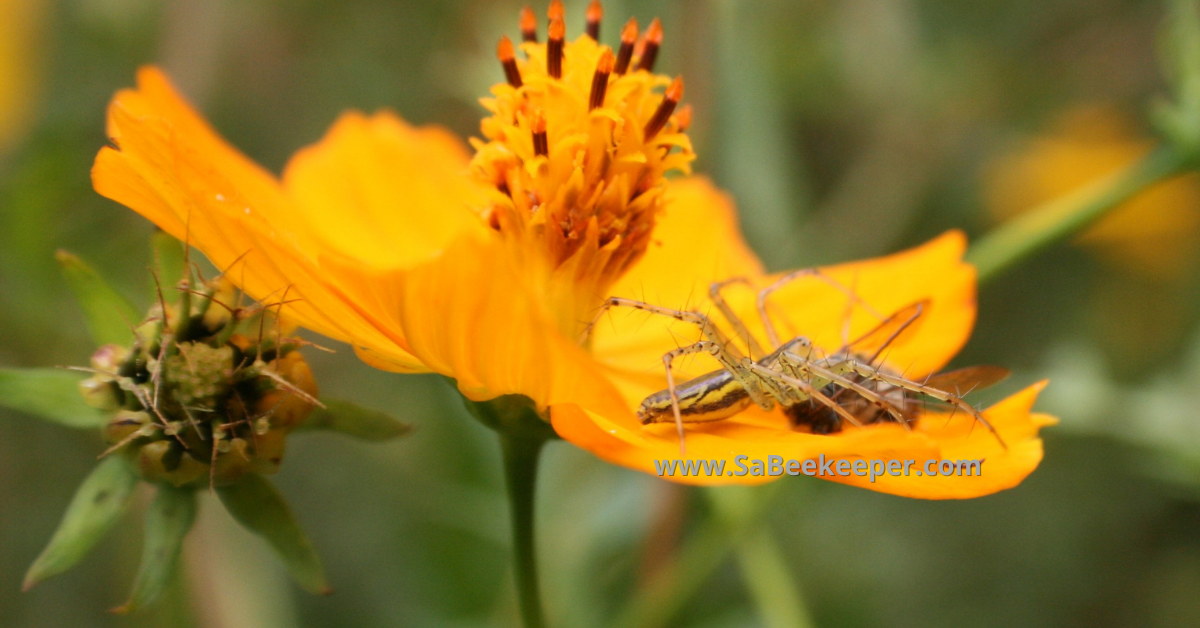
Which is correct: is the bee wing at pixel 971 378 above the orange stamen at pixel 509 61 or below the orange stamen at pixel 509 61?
below

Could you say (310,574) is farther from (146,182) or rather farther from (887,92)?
(887,92)

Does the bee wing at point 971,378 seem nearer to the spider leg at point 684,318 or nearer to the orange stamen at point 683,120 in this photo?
the spider leg at point 684,318

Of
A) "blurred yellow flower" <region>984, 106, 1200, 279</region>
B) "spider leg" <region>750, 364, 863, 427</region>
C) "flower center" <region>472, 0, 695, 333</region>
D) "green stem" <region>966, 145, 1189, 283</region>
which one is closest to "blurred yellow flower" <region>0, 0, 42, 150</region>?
"flower center" <region>472, 0, 695, 333</region>

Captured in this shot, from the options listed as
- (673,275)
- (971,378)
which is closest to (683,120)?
(673,275)

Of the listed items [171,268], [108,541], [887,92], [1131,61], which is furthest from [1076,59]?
[108,541]

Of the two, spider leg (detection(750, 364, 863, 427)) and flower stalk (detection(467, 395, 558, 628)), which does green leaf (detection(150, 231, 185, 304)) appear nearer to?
flower stalk (detection(467, 395, 558, 628))

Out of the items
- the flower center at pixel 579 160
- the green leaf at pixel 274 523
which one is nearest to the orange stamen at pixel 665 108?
the flower center at pixel 579 160
